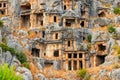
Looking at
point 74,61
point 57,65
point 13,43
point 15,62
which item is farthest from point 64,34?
point 15,62

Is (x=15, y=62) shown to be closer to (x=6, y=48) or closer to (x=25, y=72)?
(x=6, y=48)

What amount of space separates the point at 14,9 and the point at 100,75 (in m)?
35.9

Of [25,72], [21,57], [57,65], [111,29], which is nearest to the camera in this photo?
[25,72]

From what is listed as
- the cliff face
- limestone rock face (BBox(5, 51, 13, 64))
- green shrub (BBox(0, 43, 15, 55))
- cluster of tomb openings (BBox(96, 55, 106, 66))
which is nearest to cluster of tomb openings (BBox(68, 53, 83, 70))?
the cliff face

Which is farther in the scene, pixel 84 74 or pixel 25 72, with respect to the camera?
pixel 84 74

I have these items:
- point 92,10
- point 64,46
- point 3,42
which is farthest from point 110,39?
point 3,42

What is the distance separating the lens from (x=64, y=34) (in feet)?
279

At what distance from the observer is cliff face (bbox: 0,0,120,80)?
245 ft

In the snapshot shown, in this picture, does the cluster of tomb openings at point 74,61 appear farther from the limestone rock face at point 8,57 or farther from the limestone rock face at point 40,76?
the limestone rock face at point 8,57

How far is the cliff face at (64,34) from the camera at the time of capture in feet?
245

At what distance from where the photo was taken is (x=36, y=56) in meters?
84.4

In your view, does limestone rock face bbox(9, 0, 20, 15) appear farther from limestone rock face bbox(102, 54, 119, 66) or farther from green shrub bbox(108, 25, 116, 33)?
limestone rock face bbox(102, 54, 119, 66)

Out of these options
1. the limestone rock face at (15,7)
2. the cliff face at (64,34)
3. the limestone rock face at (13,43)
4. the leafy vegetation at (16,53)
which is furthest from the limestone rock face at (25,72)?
the limestone rock face at (15,7)

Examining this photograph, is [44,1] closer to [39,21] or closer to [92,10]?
[39,21]
